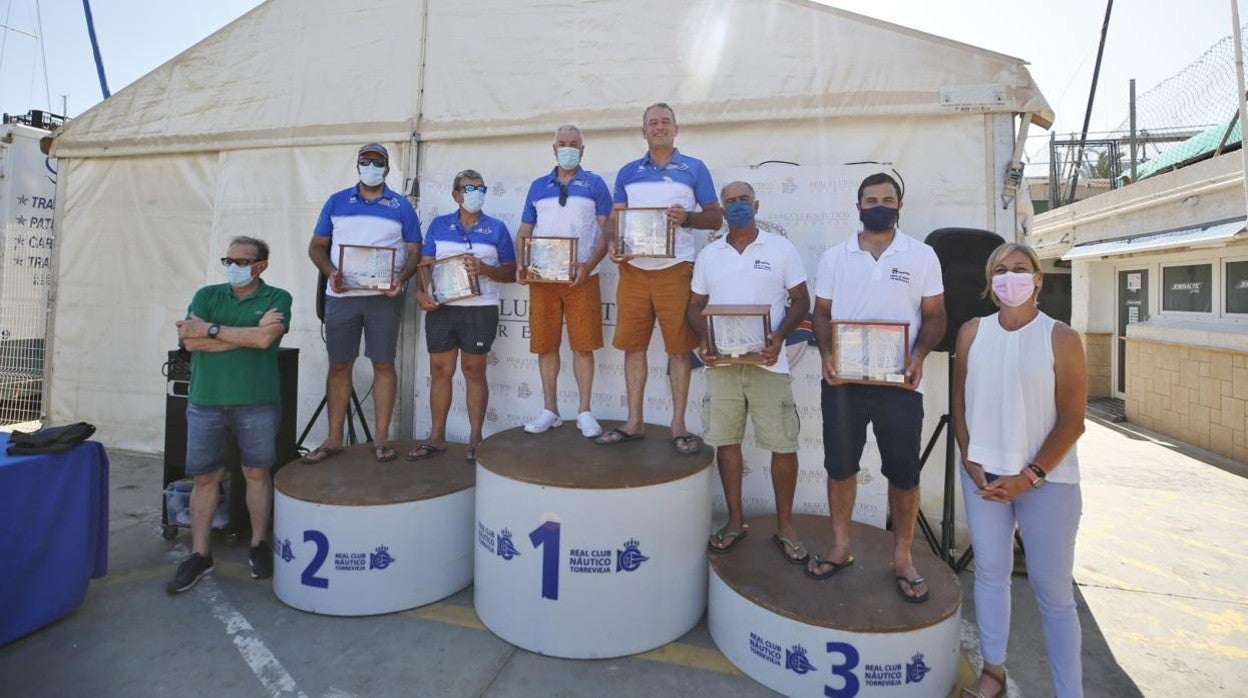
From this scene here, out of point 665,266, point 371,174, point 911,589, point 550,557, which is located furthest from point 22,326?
point 911,589

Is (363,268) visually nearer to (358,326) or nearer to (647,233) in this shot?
(358,326)

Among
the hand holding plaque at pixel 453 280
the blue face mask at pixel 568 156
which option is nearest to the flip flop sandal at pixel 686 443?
the hand holding plaque at pixel 453 280

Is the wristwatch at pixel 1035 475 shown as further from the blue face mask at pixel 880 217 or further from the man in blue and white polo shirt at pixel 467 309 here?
the man in blue and white polo shirt at pixel 467 309

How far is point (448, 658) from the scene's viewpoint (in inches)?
104

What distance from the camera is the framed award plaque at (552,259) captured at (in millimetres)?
3434

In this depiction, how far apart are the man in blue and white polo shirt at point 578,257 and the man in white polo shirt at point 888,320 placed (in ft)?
4.75

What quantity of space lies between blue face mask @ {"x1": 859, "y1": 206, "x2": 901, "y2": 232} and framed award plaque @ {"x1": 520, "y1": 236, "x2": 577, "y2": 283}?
1.60 metres

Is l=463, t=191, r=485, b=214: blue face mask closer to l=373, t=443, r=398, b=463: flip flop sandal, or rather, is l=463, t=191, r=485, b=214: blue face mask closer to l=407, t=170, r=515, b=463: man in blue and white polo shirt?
l=407, t=170, r=515, b=463: man in blue and white polo shirt

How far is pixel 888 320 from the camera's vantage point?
8.29 ft

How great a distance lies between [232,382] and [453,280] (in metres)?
1.32

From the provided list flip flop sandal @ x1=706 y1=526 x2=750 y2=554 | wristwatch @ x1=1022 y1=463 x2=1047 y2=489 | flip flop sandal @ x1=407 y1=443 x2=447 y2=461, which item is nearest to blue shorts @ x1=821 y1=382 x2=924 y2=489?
wristwatch @ x1=1022 y1=463 x2=1047 y2=489

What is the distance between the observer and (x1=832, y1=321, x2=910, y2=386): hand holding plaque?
243 cm

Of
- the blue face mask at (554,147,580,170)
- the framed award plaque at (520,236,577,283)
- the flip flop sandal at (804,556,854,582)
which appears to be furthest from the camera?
the blue face mask at (554,147,580,170)

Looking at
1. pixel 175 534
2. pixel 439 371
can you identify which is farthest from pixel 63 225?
pixel 439 371
